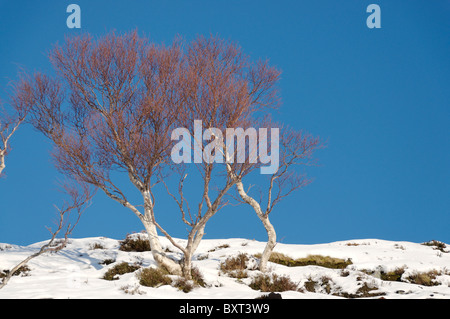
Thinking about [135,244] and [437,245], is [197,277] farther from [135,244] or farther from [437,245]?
[437,245]

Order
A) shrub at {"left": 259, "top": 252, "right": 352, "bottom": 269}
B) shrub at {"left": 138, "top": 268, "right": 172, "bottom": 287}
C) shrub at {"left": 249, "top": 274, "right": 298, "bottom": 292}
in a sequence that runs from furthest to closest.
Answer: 1. shrub at {"left": 259, "top": 252, "right": 352, "bottom": 269}
2. shrub at {"left": 249, "top": 274, "right": 298, "bottom": 292}
3. shrub at {"left": 138, "top": 268, "right": 172, "bottom": 287}

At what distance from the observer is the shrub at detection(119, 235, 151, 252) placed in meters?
16.4

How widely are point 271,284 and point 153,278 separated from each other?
3.21m

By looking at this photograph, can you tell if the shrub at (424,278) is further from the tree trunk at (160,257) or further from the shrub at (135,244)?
the shrub at (135,244)

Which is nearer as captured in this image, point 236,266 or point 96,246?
point 236,266

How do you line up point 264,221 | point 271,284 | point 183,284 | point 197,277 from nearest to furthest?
point 183,284 < point 271,284 < point 197,277 < point 264,221

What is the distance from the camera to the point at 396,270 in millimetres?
14508

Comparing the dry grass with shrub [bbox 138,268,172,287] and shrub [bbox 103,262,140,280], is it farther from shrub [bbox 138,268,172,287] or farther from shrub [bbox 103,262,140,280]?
shrub [bbox 103,262,140,280]

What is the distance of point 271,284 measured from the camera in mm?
10688

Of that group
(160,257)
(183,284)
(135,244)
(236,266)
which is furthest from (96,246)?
(183,284)

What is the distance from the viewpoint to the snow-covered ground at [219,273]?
29.2ft

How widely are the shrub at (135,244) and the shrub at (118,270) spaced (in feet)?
12.3

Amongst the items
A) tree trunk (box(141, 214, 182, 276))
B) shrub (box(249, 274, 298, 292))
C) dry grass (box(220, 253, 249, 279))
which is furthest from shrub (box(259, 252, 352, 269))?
tree trunk (box(141, 214, 182, 276))

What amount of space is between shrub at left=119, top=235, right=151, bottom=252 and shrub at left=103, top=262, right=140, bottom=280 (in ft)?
12.3
